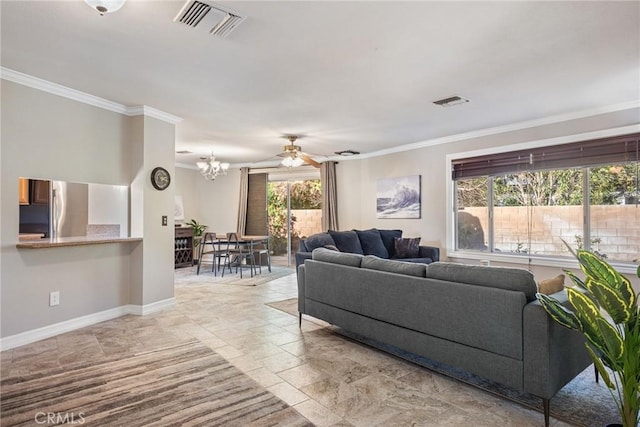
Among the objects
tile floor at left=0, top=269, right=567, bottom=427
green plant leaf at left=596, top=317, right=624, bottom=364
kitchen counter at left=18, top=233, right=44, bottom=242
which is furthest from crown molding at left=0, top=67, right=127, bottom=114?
green plant leaf at left=596, top=317, right=624, bottom=364

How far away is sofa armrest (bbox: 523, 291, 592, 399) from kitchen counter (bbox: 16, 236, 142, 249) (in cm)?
401

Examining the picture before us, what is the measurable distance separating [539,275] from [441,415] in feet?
12.2

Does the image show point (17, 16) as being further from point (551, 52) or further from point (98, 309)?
point (551, 52)

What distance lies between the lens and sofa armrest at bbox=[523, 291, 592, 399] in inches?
78.3

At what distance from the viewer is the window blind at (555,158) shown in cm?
414

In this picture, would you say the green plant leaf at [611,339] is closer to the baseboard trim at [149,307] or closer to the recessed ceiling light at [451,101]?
the recessed ceiling light at [451,101]

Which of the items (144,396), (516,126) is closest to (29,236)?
(144,396)

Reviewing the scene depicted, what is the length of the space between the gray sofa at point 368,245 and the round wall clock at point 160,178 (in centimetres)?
213

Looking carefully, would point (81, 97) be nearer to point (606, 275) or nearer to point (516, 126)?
point (606, 275)

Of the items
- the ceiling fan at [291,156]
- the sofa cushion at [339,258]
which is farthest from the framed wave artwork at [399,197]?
the sofa cushion at [339,258]

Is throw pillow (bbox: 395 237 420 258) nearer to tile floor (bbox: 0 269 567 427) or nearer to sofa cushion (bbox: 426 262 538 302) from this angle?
tile floor (bbox: 0 269 567 427)

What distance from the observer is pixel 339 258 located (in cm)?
344

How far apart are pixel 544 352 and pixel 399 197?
4890 mm

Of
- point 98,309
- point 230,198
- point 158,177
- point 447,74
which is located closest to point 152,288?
point 98,309
